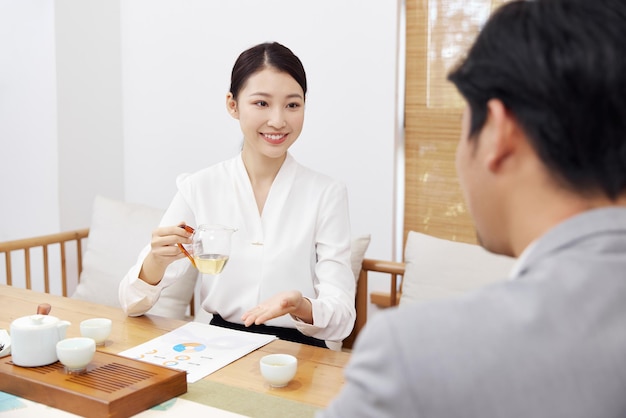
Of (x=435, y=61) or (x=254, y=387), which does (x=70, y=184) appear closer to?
(x=435, y=61)

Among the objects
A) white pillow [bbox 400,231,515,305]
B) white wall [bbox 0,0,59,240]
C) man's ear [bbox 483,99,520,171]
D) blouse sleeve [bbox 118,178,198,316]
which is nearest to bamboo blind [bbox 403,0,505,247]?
white pillow [bbox 400,231,515,305]

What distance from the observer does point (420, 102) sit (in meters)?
2.69

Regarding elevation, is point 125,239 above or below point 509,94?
Result: below

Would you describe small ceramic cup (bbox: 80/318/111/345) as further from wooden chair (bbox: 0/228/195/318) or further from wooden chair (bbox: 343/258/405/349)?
wooden chair (bbox: 343/258/405/349)

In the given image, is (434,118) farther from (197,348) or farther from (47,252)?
(47,252)

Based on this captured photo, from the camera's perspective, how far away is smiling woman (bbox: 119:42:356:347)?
6.20ft

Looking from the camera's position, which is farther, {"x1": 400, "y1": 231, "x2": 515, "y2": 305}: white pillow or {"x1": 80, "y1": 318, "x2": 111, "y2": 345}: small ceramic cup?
{"x1": 400, "y1": 231, "x2": 515, "y2": 305}: white pillow

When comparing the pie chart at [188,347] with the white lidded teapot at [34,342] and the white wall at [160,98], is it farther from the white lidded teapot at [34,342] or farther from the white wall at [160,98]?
the white wall at [160,98]

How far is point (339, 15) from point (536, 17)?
86.3 inches

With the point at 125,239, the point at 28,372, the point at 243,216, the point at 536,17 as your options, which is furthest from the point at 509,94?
the point at 125,239

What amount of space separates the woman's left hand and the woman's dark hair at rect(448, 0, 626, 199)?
91 centimetres

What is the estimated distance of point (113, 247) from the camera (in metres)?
2.71

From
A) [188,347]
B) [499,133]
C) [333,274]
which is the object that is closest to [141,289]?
[188,347]

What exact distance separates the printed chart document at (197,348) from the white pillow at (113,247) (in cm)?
97
